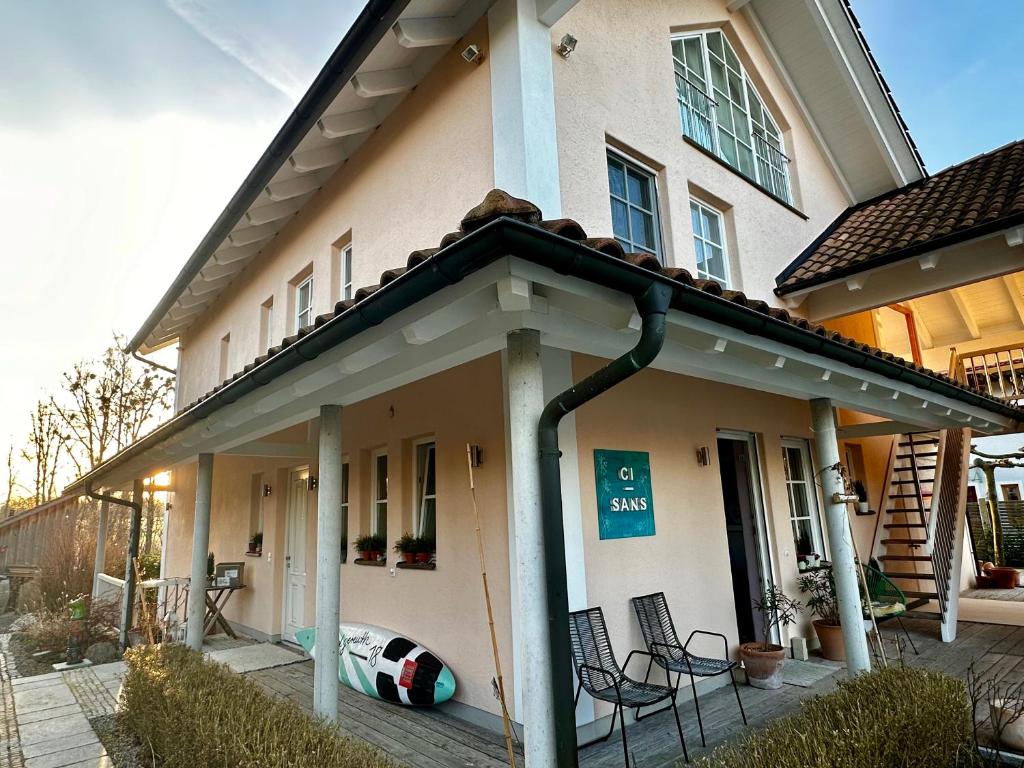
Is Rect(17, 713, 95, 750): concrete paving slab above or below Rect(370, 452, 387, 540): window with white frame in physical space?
below

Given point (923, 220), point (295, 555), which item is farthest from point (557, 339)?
point (295, 555)

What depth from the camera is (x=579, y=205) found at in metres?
4.85

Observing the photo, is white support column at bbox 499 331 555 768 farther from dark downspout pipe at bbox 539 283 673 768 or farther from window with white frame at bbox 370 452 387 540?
window with white frame at bbox 370 452 387 540

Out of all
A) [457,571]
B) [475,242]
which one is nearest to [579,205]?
[475,242]

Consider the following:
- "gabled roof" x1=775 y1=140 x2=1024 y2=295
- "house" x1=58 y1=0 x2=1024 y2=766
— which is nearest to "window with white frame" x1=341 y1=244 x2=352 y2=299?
"house" x1=58 y1=0 x2=1024 y2=766

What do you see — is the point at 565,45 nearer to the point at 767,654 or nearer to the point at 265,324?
the point at 767,654

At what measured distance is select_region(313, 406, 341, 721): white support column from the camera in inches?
161

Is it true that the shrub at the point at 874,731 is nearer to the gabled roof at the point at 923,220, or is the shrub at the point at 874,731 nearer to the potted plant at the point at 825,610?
the potted plant at the point at 825,610

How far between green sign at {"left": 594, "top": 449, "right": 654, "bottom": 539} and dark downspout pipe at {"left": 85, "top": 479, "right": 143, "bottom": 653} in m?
7.63

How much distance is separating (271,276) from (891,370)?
8411 millimetres

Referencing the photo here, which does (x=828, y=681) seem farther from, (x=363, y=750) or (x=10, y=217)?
(x=10, y=217)

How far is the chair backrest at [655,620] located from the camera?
15.9 ft

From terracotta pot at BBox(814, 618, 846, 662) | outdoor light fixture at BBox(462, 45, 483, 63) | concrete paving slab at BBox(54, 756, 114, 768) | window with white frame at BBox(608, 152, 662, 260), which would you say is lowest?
concrete paving slab at BBox(54, 756, 114, 768)

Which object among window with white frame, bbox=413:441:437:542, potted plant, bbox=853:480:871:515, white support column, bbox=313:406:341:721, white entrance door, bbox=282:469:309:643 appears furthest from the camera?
potted plant, bbox=853:480:871:515
